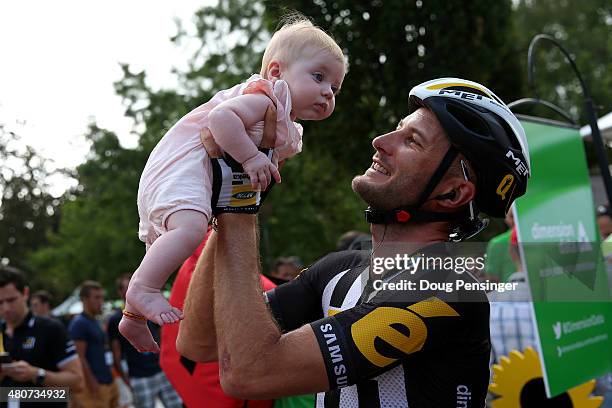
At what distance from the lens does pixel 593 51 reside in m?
37.5

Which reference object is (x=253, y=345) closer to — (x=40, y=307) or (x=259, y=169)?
(x=259, y=169)

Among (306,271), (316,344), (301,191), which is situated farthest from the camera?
(301,191)

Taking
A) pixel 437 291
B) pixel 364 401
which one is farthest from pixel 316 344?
→ pixel 437 291

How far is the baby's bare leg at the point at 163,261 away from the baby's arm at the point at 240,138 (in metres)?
0.22

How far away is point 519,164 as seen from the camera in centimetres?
255

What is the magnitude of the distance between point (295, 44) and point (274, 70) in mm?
119

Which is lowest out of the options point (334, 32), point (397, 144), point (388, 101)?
point (397, 144)

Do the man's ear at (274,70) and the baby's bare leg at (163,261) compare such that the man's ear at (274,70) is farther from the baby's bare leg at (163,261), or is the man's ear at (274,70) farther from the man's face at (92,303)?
the man's face at (92,303)

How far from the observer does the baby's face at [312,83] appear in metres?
2.70

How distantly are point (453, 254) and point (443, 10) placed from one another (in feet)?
37.3

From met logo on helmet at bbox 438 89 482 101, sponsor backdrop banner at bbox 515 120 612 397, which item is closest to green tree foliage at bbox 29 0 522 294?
A: sponsor backdrop banner at bbox 515 120 612 397

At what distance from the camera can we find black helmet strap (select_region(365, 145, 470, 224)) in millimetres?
2475

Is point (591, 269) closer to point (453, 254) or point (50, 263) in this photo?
point (453, 254)

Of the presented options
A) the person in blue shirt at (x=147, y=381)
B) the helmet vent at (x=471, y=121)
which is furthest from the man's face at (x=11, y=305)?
the helmet vent at (x=471, y=121)
